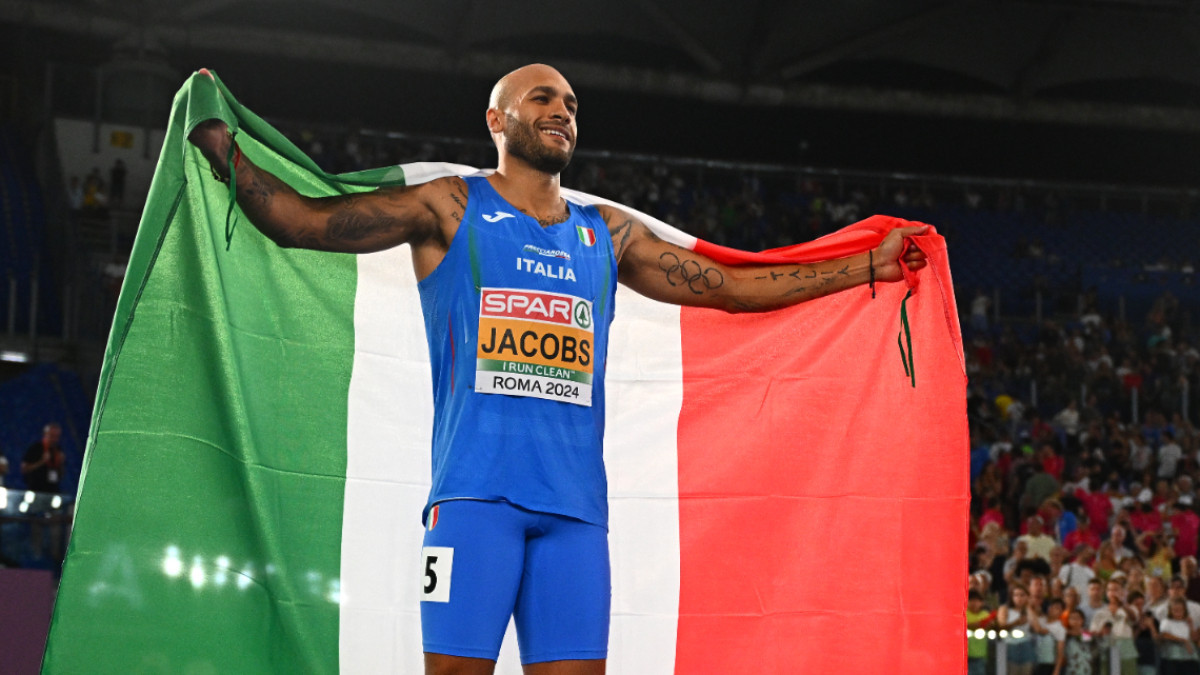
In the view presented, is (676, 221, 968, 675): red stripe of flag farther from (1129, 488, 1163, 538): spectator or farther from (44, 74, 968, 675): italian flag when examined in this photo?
(1129, 488, 1163, 538): spectator

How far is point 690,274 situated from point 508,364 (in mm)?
A: 1000

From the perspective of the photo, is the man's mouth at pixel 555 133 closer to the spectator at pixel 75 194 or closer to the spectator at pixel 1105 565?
the spectator at pixel 1105 565

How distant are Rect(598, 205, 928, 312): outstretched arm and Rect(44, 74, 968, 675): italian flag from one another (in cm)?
9

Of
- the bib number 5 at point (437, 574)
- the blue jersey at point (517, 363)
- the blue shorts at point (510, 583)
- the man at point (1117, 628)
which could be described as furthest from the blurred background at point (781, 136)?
the bib number 5 at point (437, 574)

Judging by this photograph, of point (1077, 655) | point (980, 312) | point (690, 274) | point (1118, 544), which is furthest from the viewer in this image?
point (980, 312)

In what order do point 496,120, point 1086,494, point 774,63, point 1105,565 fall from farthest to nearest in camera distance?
point 774,63, point 1086,494, point 1105,565, point 496,120

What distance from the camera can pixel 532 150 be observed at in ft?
11.8

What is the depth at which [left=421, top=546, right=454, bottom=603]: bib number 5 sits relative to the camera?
3137mm

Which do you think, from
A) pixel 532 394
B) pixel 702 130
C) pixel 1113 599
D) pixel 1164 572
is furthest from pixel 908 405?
pixel 702 130

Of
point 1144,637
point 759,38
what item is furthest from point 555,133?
point 759,38

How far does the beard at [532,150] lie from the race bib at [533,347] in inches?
16.5

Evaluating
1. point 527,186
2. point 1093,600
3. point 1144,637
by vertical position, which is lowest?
point 1144,637

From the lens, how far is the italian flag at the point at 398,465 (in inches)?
142

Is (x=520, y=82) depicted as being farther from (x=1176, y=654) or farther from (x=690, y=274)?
(x=1176, y=654)
